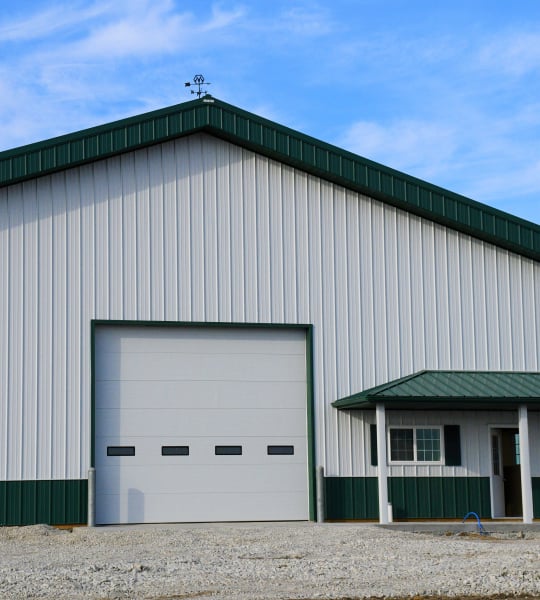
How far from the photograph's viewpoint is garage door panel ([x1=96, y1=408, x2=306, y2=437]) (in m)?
22.2

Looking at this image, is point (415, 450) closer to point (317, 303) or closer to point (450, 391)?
point (450, 391)

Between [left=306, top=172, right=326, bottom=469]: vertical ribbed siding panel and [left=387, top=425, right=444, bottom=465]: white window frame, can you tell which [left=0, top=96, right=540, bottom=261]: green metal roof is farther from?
[left=387, top=425, right=444, bottom=465]: white window frame

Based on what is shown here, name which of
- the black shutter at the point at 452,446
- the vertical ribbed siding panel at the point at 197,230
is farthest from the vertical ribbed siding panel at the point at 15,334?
the black shutter at the point at 452,446

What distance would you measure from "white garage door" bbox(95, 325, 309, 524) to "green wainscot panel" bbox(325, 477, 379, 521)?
1.94 feet

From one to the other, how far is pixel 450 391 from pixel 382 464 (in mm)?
2137

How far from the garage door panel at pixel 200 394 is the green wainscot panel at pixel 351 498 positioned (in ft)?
6.04

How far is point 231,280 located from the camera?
23.1 metres

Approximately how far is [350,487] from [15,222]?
903 centimetres

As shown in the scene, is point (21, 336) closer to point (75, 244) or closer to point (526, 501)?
point (75, 244)

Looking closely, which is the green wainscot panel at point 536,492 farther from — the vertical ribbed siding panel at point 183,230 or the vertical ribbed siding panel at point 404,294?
the vertical ribbed siding panel at point 183,230

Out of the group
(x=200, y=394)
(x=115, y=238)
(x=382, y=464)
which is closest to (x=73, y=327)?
(x=115, y=238)

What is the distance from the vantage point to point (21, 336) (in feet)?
71.2

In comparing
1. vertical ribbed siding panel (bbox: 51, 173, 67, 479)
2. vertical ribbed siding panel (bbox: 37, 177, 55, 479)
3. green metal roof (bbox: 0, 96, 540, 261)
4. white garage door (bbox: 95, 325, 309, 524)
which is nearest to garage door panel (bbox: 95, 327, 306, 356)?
white garage door (bbox: 95, 325, 309, 524)

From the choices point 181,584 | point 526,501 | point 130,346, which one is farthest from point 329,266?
point 181,584
